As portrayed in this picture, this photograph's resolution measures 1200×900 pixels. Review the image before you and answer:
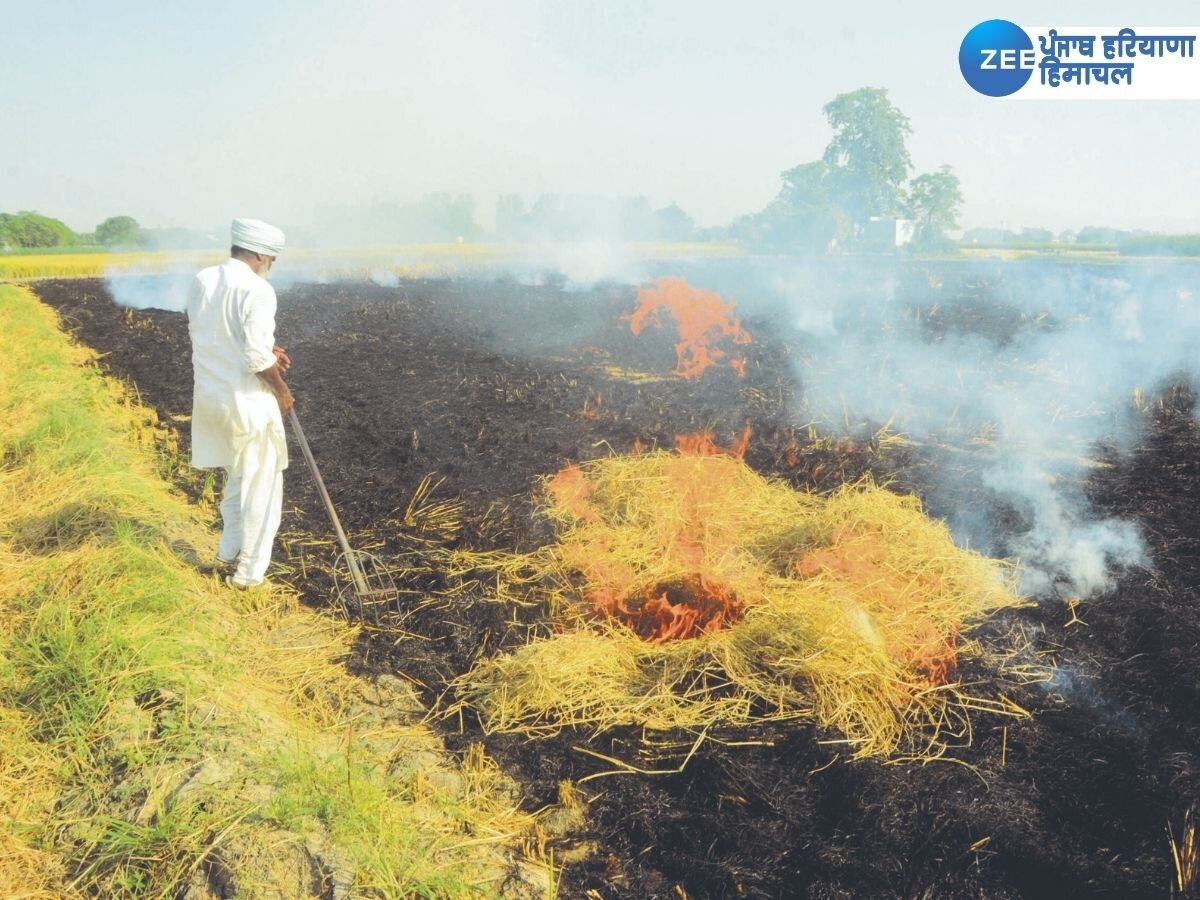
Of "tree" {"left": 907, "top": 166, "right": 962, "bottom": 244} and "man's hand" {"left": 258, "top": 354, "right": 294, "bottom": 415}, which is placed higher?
"tree" {"left": 907, "top": 166, "right": 962, "bottom": 244}

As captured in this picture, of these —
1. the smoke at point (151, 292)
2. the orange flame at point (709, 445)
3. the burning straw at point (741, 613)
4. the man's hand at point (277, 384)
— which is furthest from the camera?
the smoke at point (151, 292)

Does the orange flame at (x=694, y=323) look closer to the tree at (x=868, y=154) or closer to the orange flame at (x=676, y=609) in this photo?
the orange flame at (x=676, y=609)

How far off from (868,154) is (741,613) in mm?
49743

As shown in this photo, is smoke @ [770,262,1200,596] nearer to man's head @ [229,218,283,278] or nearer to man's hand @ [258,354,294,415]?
man's hand @ [258,354,294,415]

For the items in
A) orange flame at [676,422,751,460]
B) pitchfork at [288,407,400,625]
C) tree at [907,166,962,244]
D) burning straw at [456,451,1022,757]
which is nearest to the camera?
burning straw at [456,451,1022,757]

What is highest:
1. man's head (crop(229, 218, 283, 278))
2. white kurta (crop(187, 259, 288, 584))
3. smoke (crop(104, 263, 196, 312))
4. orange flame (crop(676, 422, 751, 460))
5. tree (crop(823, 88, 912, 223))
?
tree (crop(823, 88, 912, 223))

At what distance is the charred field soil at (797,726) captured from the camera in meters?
2.55

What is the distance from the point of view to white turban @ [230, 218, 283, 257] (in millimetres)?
3949

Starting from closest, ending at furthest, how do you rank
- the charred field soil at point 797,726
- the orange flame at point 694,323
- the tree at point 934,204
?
1. the charred field soil at point 797,726
2. the orange flame at point 694,323
3. the tree at point 934,204

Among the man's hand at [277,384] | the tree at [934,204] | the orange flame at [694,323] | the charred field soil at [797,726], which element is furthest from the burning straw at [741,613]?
the tree at [934,204]

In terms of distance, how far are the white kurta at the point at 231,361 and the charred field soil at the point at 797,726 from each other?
0.99m

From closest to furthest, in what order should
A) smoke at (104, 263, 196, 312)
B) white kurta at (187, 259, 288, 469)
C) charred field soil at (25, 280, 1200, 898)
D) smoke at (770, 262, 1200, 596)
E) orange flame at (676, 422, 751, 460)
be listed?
charred field soil at (25, 280, 1200, 898)
white kurta at (187, 259, 288, 469)
smoke at (770, 262, 1200, 596)
orange flame at (676, 422, 751, 460)
smoke at (104, 263, 196, 312)

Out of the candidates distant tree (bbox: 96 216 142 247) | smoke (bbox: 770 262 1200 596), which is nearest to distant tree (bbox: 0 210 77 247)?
distant tree (bbox: 96 216 142 247)

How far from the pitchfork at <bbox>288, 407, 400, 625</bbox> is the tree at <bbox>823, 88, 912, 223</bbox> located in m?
46.2
